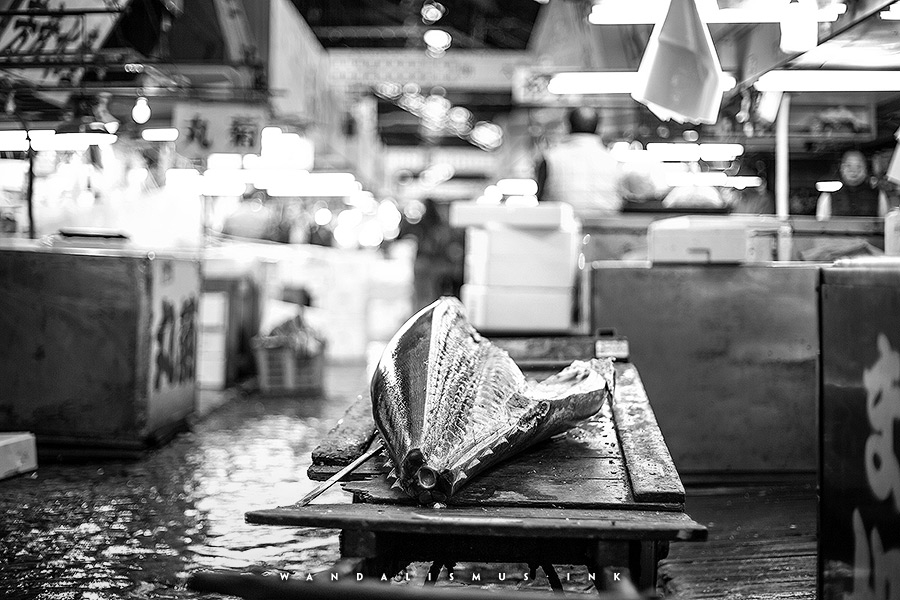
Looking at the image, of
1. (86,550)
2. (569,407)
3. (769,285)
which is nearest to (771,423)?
(769,285)

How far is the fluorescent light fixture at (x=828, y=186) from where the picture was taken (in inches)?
386

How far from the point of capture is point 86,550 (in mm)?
4180

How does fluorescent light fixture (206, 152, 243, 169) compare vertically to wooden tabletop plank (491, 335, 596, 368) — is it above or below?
above

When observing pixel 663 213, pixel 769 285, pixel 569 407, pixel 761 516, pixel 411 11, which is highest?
pixel 411 11

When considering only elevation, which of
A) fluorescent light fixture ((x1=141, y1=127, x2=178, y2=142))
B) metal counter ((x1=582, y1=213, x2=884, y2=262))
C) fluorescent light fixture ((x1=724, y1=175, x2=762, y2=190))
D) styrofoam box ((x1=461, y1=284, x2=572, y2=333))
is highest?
fluorescent light fixture ((x1=141, y1=127, x2=178, y2=142))

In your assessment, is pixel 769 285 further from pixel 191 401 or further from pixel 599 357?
pixel 191 401

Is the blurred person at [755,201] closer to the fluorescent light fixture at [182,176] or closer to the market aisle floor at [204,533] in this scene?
the market aisle floor at [204,533]

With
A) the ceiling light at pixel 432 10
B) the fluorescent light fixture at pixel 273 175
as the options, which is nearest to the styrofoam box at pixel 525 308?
the fluorescent light fixture at pixel 273 175

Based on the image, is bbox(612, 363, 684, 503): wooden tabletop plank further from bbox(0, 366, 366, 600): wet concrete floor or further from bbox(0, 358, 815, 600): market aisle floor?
bbox(0, 366, 366, 600): wet concrete floor

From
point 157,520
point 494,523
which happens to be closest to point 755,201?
point 157,520

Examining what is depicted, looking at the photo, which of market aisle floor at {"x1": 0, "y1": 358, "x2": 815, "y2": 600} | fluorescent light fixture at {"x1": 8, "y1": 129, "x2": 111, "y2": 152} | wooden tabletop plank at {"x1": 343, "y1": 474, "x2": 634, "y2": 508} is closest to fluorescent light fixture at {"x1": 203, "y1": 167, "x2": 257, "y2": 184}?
fluorescent light fixture at {"x1": 8, "y1": 129, "x2": 111, "y2": 152}

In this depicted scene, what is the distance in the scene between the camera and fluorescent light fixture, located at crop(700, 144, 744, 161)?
32.0 feet

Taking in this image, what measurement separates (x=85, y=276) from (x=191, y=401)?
6.12 feet

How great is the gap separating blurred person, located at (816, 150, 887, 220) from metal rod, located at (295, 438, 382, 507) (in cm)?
785
